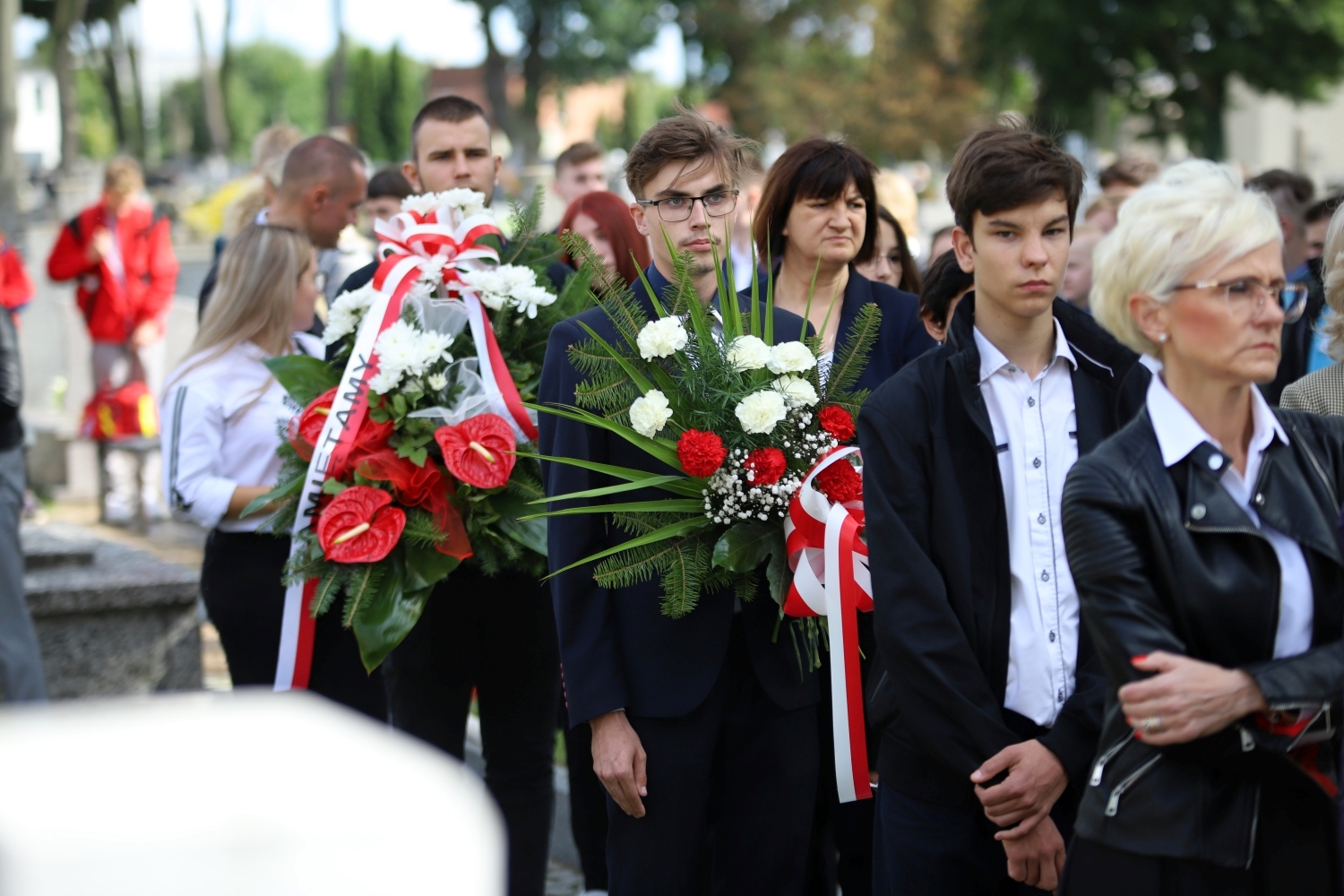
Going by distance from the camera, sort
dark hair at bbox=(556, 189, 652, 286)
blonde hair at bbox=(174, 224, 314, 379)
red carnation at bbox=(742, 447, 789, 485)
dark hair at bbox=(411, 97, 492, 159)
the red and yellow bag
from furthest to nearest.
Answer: the red and yellow bag
dark hair at bbox=(556, 189, 652, 286)
dark hair at bbox=(411, 97, 492, 159)
blonde hair at bbox=(174, 224, 314, 379)
red carnation at bbox=(742, 447, 789, 485)

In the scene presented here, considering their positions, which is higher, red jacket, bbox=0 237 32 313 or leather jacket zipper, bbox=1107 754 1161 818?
red jacket, bbox=0 237 32 313

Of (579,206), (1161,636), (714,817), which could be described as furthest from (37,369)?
(1161,636)

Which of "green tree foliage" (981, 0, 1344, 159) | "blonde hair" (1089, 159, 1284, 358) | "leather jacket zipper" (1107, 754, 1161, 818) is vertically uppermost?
"green tree foliage" (981, 0, 1344, 159)

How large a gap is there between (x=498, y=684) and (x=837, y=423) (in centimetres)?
161

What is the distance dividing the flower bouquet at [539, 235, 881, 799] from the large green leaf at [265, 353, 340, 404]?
1241 mm

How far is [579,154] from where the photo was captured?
730 cm

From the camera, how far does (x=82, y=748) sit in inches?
32.6

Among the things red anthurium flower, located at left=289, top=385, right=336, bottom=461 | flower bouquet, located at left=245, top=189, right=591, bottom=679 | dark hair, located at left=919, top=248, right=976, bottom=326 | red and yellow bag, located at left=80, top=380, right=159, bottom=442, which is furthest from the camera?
red and yellow bag, located at left=80, top=380, right=159, bottom=442

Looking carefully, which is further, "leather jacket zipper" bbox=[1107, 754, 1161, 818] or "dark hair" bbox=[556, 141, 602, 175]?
"dark hair" bbox=[556, 141, 602, 175]

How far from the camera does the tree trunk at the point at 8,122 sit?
15359mm

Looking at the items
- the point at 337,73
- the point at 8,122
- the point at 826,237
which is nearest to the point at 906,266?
the point at 826,237

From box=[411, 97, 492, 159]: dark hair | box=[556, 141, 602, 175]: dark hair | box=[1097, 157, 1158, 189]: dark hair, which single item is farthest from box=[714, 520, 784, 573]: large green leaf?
box=[1097, 157, 1158, 189]: dark hair

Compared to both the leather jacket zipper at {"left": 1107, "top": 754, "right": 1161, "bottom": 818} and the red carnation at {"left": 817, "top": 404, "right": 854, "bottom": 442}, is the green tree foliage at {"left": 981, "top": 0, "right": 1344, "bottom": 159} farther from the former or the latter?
the leather jacket zipper at {"left": 1107, "top": 754, "right": 1161, "bottom": 818}

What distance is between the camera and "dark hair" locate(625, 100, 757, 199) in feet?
12.3
